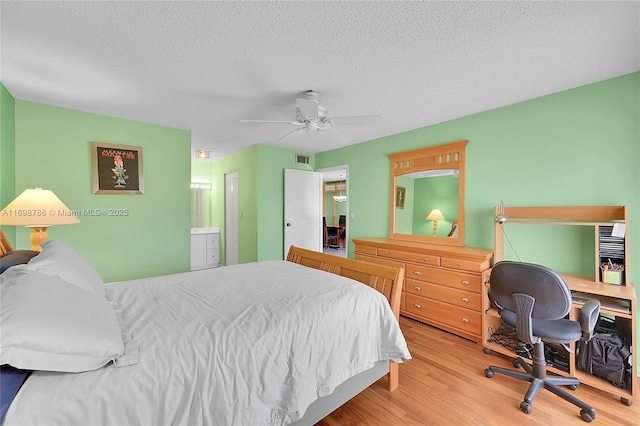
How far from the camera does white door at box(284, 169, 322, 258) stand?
4.75 meters

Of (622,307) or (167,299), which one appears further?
(622,307)

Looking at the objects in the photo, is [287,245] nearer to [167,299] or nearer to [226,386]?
[167,299]

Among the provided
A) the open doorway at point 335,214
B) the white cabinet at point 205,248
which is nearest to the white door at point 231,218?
the white cabinet at point 205,248

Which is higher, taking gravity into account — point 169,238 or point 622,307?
point 169,238

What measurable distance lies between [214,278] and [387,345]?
1409mm

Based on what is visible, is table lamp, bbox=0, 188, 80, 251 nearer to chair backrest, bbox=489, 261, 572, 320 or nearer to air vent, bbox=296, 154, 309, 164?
air vent, bbox=296, 154, 309, 164

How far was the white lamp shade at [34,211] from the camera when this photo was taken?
2127mm

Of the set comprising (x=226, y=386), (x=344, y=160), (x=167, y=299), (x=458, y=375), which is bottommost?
(x=458, y=375)

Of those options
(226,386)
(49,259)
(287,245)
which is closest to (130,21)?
(49,259)

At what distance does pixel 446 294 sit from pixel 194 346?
255 cm

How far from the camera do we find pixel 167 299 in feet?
5.47

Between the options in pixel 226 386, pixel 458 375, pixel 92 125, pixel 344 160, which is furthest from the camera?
pixel 344 160

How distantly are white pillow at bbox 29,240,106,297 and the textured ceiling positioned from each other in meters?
1.37

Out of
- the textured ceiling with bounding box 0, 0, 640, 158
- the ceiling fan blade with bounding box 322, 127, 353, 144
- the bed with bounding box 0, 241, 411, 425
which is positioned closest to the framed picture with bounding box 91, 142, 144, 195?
the textured ceiling with bounding box 0, 0, 640, 158
